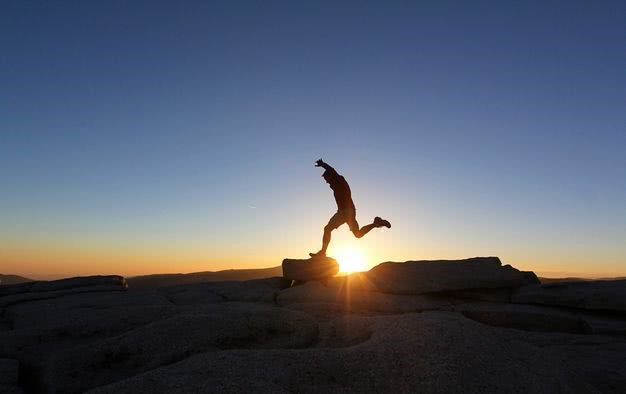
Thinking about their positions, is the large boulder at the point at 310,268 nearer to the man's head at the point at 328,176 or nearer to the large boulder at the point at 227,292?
the large boulder at the point at 227,292

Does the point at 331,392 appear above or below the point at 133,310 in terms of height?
below

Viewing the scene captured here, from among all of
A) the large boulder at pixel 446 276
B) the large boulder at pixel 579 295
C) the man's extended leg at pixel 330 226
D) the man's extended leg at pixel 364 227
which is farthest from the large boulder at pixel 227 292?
the large boulder at pixel 579 295

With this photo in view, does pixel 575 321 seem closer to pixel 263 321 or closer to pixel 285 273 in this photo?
pixel 263 321

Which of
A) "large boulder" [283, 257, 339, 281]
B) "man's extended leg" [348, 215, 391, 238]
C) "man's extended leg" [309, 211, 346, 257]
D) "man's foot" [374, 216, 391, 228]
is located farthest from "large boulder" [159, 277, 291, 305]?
"man's foot" [374, 216, 391, 228]

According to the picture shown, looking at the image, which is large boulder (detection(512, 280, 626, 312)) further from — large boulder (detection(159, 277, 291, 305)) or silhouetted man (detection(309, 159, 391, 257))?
large boulder (detection(159, 277, 291, 305))

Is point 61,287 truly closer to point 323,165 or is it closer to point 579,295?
point 323,165

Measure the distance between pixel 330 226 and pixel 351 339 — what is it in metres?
7.11

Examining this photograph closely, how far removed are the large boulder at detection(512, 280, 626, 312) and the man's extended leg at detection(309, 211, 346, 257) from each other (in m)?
5.23

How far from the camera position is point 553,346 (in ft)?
24.5

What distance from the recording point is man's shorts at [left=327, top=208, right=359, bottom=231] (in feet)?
43.8

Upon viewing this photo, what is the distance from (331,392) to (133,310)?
19.0 feet

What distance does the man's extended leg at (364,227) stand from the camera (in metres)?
13.2

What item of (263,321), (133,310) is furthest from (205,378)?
(133,310)

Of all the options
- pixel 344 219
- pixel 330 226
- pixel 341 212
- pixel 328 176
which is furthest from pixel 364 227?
pixel 328 176
